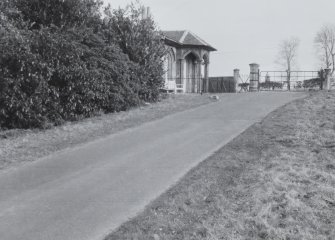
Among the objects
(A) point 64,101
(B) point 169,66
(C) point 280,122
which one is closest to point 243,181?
(C) point 280,122

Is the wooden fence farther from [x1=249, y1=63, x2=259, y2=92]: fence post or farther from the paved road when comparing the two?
the paved road

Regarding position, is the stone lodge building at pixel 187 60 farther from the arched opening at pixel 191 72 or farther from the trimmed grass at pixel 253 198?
the trimmed grass at pixel 253 198

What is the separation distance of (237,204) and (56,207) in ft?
9.24

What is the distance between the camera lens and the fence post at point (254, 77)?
3666 cm

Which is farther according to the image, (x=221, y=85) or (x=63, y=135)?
(x=221, y=85)

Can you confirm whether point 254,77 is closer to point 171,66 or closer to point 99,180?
point 171,66

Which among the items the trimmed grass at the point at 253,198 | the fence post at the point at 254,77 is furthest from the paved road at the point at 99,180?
the fence post at the point at 254,77

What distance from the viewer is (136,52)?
2156 cm

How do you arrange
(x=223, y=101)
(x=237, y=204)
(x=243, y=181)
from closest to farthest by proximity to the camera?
1. (x=237, y=204)
2. (x=243, y=181)
3. (x=223, y=101)

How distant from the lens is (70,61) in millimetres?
15438

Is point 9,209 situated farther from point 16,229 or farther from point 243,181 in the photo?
point 243,181

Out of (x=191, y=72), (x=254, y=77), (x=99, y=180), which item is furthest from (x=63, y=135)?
(x=254, y=77)

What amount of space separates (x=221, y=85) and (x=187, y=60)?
10.9ft

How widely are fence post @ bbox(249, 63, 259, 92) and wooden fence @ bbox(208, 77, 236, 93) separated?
1.53 m
